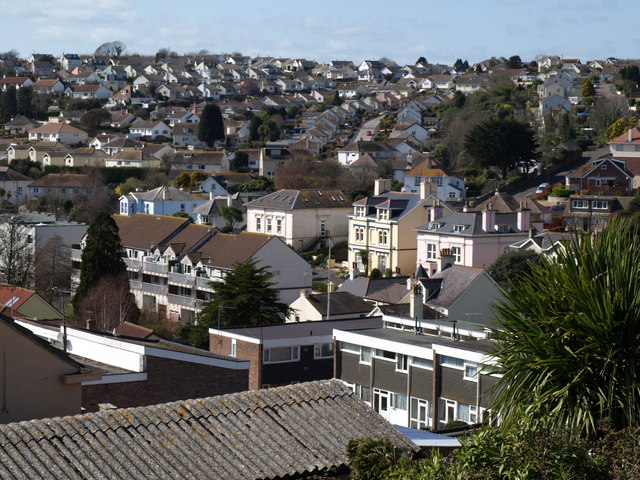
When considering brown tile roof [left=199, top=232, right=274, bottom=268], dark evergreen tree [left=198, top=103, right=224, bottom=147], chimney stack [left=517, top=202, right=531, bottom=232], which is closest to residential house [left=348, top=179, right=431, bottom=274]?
chimney stack [left=517, top=202, right=531, bottom=232]

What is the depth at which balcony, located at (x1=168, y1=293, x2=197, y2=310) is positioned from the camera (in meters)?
46.5

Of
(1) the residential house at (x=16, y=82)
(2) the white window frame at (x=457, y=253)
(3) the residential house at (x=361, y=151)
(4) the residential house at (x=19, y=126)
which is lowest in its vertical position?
(2) the white window frame at (x=457, y=253)

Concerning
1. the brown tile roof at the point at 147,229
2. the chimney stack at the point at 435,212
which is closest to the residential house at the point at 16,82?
the brown tile roof at the point at 147,229

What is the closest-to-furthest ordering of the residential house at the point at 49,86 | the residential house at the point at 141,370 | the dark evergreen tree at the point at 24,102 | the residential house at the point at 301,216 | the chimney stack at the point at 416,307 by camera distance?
the residential house at the point at 141,370
the chimney stack at the point at 416,307
the residential house at the point at 301,216
the dark evergreen tree at the point at 24,102
the residential house at the point at 49,86

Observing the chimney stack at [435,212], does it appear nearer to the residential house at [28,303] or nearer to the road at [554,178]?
the road at [554,178]

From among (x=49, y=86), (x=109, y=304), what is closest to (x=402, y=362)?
(x=109, y=304)

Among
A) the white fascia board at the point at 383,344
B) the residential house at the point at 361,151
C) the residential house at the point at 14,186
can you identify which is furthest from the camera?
the residential house at the point at 361,151

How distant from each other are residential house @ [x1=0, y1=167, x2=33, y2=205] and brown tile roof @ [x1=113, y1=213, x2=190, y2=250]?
2714 cm

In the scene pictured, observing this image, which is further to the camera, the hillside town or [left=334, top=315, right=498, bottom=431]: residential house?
[left=334, top=315, right=498, bottom=431]: residential house

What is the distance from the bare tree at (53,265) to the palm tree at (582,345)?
134 ft

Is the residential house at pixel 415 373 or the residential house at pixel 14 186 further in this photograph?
the residential house at pixel 14 186

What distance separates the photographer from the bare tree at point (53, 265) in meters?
50.8

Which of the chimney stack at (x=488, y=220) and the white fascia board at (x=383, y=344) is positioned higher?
the chimney stack at (x=488, y=220)

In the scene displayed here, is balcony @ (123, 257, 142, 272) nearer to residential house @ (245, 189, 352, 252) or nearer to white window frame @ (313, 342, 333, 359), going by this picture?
residential house @ (245, 189, 352, 252)
